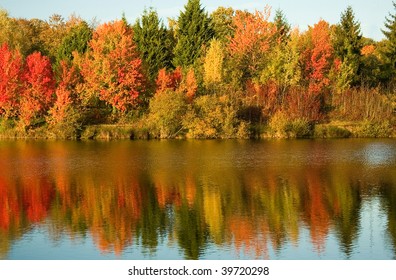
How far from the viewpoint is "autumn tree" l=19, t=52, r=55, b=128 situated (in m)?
55.1

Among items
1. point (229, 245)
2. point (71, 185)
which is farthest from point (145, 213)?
point (71, 185)

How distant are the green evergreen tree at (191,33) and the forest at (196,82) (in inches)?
4.2

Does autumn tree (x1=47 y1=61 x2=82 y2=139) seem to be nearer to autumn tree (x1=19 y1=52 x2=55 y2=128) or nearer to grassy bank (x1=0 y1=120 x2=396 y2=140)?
grassy bank (x1=0 y1=120 x2=396 y2=140)

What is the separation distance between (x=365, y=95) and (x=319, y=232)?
42.3m

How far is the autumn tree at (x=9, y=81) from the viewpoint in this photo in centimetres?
5512

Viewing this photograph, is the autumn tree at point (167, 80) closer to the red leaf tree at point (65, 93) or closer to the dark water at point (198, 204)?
the red leaf tree at point (65, 93)

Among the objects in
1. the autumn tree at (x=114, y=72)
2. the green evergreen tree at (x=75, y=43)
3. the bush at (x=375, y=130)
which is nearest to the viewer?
the bush at (x=375, y=130)

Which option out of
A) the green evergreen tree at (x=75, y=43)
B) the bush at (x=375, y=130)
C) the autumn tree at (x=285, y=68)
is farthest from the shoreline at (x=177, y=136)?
the green evergreen tree at (x=75, y=43)

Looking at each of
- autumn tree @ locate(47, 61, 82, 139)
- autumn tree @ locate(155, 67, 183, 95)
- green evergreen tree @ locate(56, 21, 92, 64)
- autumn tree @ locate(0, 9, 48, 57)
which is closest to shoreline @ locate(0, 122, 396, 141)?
autumn tree @ locate(47, 61, 82, 139)

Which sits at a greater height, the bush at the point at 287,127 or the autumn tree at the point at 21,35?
the autumn tree at the point at 21,35

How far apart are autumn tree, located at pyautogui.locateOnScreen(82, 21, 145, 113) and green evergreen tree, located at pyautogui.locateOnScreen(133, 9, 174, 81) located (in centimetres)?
539

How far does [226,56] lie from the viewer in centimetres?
6316

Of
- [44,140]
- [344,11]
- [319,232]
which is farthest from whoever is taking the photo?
[344,11]

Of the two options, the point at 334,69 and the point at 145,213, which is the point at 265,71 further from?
the point at 145,213
